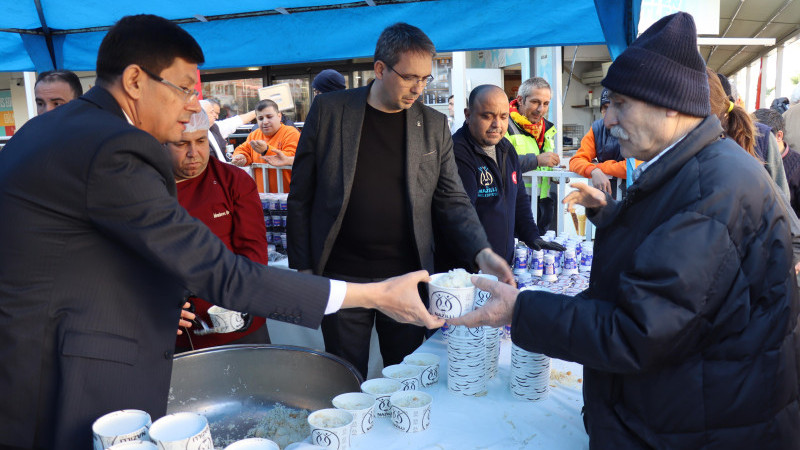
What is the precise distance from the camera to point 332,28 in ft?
13.1

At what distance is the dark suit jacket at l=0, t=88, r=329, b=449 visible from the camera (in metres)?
1.28

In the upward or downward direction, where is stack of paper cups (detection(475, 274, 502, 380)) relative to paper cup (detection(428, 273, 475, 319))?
downward

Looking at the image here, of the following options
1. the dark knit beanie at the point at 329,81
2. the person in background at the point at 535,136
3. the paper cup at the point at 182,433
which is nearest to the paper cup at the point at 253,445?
the paper cup at the point at 182,433

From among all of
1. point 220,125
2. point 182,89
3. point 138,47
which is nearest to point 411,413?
point 182,89

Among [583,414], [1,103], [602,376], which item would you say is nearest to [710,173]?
[602,376]

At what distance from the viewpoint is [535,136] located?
5367 millimetres

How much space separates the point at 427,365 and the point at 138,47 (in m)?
1.30

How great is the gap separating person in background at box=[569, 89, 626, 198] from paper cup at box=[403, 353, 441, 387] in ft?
9.64

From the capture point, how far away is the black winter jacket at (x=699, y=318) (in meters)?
1.19

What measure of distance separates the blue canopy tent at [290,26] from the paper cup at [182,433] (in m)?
2.76

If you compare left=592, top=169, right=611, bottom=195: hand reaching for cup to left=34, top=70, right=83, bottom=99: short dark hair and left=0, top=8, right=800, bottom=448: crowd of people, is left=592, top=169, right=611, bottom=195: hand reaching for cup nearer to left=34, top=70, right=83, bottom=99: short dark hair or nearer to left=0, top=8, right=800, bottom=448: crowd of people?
left=0, top=8, right=800, bottom=448: crowd of people

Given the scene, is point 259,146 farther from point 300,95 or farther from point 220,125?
point 300,95

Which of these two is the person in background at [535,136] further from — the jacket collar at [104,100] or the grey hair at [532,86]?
Answer: the jacket collar at [104,100]

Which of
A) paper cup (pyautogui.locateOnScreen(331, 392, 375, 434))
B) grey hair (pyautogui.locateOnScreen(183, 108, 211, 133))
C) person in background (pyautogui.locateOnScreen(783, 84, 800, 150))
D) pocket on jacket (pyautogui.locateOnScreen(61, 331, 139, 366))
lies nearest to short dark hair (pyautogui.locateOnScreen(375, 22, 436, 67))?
grey hair (pyautogui.locateOnScreen(183, 108, 211, 133))
